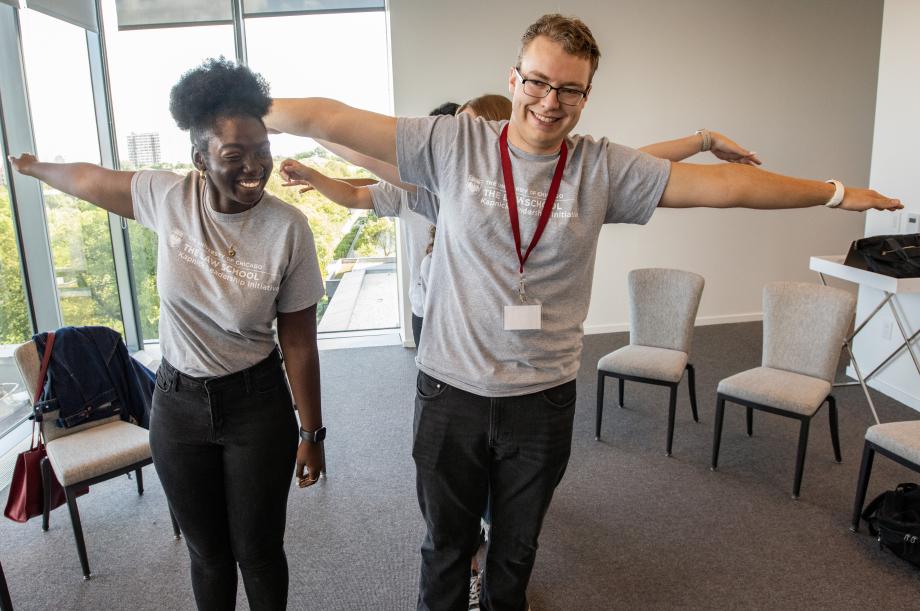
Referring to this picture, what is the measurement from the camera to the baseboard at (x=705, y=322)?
591 centimetres

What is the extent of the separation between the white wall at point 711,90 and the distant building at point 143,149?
6.54ft

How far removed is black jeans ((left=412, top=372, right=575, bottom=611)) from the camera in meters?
1.56

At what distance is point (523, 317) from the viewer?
145 cm

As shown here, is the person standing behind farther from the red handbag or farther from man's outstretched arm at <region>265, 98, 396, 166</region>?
the red handbag

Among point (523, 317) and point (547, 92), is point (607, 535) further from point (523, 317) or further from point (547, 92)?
point (547, 92)

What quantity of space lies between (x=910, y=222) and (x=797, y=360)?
5.13 ft

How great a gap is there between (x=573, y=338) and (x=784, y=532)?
1820mm

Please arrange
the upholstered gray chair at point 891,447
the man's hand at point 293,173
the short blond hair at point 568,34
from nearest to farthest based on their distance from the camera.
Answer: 1. the short blond hair at point 568,34
2. the man's hand at point 293,173
3. the upholstered gray chair at point 891,447

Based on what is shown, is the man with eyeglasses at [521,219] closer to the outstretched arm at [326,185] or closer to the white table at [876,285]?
the outstretched arm at [326,185]

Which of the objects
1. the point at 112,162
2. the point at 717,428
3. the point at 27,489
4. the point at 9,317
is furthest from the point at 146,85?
the point at 717,428

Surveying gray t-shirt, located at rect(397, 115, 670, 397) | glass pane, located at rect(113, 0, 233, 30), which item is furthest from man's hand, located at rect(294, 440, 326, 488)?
glass pane, located at rect(113, 0, 233, 30)

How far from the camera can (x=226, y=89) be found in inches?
56.9

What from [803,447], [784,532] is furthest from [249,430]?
[803,447]

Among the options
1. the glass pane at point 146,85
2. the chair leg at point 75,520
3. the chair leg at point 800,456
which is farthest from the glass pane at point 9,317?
the chair leg at point 800,456
